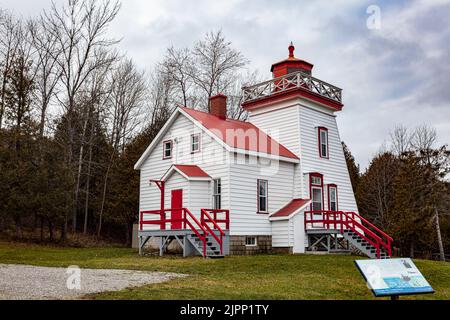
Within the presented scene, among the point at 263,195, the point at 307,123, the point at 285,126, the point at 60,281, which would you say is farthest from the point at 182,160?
the point at 60,281

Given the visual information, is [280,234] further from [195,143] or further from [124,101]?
[124,101]

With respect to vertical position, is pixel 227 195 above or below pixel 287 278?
above

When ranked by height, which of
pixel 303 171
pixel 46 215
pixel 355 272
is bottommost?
pixel 355 272

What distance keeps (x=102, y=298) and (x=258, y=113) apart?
18434mm

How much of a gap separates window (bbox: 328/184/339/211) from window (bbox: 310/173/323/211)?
0.71 metres

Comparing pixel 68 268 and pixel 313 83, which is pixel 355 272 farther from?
pixel 313 83

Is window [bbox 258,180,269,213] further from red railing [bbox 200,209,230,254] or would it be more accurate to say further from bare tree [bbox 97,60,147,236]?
bare tree [bbox 97,60,147,236]

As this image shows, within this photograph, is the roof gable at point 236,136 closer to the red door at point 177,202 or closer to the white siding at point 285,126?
the white siding at point 285,126

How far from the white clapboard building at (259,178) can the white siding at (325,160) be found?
5 cm

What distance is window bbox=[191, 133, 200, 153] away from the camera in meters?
22.5

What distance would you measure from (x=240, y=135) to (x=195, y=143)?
7.13 ft

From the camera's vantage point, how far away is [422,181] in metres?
35.5

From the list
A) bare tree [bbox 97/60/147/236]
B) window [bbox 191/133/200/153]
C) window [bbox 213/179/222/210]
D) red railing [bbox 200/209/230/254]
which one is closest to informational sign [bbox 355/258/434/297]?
red railing [bbox 200/209/230/254]

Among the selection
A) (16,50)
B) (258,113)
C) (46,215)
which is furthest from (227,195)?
(16,50)
